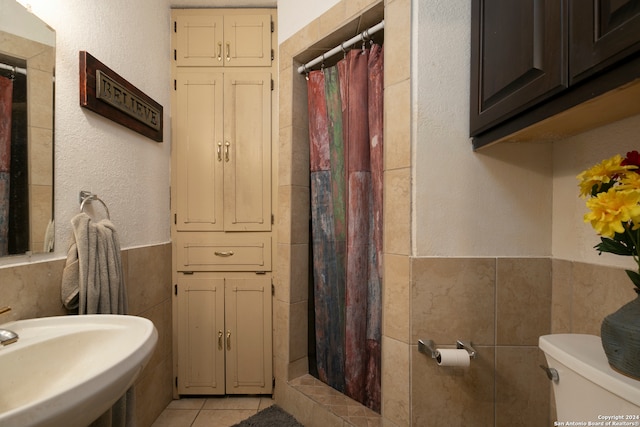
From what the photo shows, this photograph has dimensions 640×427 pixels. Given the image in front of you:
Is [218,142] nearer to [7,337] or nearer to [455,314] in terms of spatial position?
[7,337]

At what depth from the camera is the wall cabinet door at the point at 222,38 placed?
5.55 ft

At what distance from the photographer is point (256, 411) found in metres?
1.59

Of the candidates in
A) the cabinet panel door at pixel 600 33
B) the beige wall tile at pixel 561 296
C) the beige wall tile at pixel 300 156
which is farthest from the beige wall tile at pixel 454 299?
the beige wall tile at pixel 300 156

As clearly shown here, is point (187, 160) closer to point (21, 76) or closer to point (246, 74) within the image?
point (246, 74)

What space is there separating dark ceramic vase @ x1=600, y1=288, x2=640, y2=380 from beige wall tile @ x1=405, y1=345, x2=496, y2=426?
1.60ft

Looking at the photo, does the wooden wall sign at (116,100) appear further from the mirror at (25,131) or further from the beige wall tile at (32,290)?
the beige wall tile at (32,290)

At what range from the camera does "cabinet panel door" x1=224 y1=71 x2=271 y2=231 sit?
1.70 m

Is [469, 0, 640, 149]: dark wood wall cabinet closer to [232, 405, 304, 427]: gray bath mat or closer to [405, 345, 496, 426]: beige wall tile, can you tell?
[405, 345, 496, 426]: beige wall tile

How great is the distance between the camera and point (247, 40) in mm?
1699

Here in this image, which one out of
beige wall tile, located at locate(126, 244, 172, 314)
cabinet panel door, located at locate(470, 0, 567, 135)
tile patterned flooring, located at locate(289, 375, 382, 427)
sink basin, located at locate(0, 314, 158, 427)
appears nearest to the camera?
sink basin, located at locate(0, 314, 158, 427)

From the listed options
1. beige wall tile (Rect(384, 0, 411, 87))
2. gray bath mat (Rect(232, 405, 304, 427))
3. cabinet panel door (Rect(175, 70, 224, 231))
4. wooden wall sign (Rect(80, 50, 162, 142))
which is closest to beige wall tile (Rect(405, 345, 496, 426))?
gray bath mat (Rect(232, 405, 304, 427))

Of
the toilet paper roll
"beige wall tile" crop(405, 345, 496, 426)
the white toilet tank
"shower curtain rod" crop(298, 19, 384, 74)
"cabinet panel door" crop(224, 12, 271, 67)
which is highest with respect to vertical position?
"cabinet panel door" crop(224, 12, 271, 67)

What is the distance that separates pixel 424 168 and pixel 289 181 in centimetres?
74

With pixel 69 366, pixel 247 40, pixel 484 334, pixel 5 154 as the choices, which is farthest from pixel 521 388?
pixel 247 40
